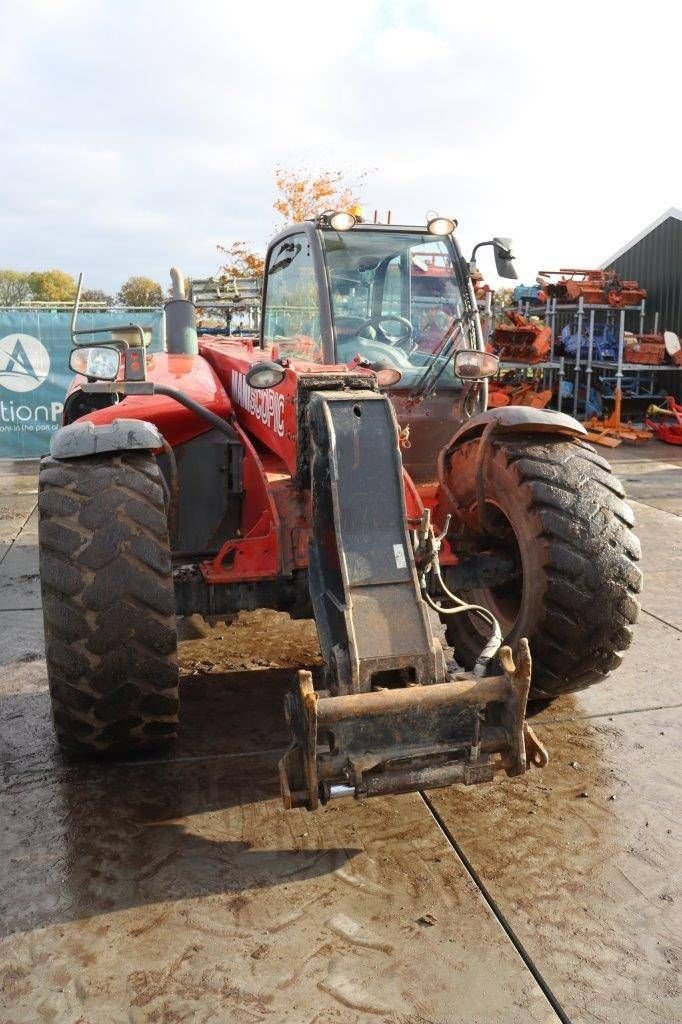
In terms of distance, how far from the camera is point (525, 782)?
11.5 feet

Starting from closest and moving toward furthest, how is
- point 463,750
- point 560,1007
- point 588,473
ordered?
point 560,1007
point 463,750
point 588,473

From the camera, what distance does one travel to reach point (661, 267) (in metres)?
17.1

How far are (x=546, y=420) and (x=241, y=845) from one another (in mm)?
2142

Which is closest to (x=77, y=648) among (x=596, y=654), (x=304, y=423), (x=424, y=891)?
(x=304, y=423)

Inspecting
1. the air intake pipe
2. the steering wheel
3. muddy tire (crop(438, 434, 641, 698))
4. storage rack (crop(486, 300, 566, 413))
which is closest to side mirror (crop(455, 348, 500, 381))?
the steering wheel

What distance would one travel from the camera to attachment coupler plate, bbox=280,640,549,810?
2598 mm

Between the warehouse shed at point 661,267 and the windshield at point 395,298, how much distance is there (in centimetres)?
1301

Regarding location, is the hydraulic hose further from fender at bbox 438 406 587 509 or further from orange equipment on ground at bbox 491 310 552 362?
orange equipment on ground at bbox 491 310 552 362

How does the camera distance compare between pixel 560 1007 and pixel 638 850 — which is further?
pixel 638 850

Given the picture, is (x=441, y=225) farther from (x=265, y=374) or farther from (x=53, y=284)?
(x=53, y=284)

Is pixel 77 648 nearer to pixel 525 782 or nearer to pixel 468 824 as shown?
pixel 468 824

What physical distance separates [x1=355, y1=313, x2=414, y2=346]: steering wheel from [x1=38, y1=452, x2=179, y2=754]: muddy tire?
182cm

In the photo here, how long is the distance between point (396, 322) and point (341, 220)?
61 cm

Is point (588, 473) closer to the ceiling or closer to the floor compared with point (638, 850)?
closer to the ceiling
